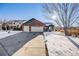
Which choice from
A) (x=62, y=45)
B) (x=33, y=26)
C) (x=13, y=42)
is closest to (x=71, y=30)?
(x=62, y=45)

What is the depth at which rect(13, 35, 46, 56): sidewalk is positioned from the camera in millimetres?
1986

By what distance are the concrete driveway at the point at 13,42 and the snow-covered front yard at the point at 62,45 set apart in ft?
0.85

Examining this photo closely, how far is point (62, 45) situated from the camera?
1.99 m

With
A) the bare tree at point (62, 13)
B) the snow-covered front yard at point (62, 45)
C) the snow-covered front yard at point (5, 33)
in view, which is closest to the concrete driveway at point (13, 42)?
the snow-covered front yard at point (5, 33)

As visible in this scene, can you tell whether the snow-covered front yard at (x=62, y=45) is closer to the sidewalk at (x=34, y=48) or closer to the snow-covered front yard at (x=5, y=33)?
the sidewalk at (x=34, y=48)

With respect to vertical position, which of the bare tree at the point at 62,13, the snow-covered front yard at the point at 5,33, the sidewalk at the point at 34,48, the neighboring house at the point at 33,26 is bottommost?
the sidewalk at the point at 34,48

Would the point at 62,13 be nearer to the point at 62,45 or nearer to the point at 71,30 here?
the point at 71,30

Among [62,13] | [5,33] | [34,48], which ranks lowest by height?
[34,48]

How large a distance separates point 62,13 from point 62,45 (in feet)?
1.32

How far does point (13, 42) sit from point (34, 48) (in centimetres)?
28

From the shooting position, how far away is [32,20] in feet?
6.61

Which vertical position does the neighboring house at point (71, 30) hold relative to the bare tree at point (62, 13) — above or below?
below

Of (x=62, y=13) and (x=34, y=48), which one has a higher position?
(x=62, y=13)

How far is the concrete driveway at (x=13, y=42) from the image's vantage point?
199cm
